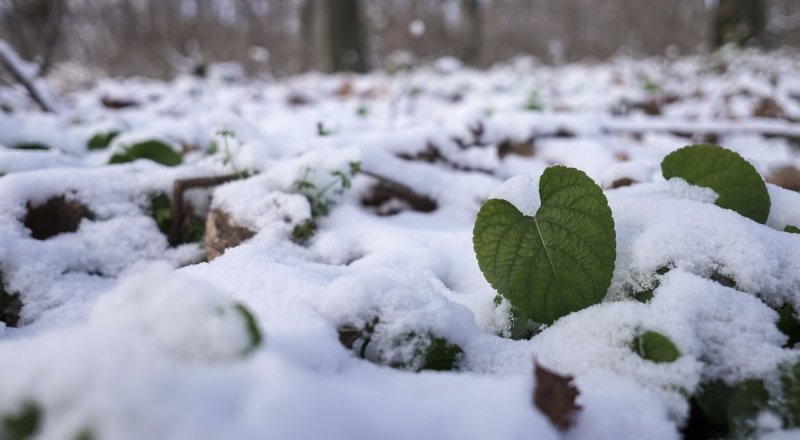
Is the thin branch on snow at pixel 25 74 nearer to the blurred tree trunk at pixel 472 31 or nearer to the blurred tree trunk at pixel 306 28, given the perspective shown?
the blurred tree trunk at pixel 306 28

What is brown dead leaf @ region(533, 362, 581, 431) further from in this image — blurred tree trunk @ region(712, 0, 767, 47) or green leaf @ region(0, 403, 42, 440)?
blurred tree trunk @ region(712, 0, 767, 47)

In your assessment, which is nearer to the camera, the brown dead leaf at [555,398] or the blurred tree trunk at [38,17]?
the brown dead leaf at [555,398]

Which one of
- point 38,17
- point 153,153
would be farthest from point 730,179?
point 38,17

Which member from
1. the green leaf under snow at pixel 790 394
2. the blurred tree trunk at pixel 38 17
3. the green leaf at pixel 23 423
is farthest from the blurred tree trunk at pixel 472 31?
the green leaf at pixel 23 423

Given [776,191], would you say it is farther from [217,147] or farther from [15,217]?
[15,217]

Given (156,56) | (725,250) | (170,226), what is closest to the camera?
(725,250)

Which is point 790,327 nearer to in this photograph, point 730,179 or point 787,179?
point 730,179

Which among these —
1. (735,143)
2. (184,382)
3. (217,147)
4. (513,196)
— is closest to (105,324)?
(184,382)
